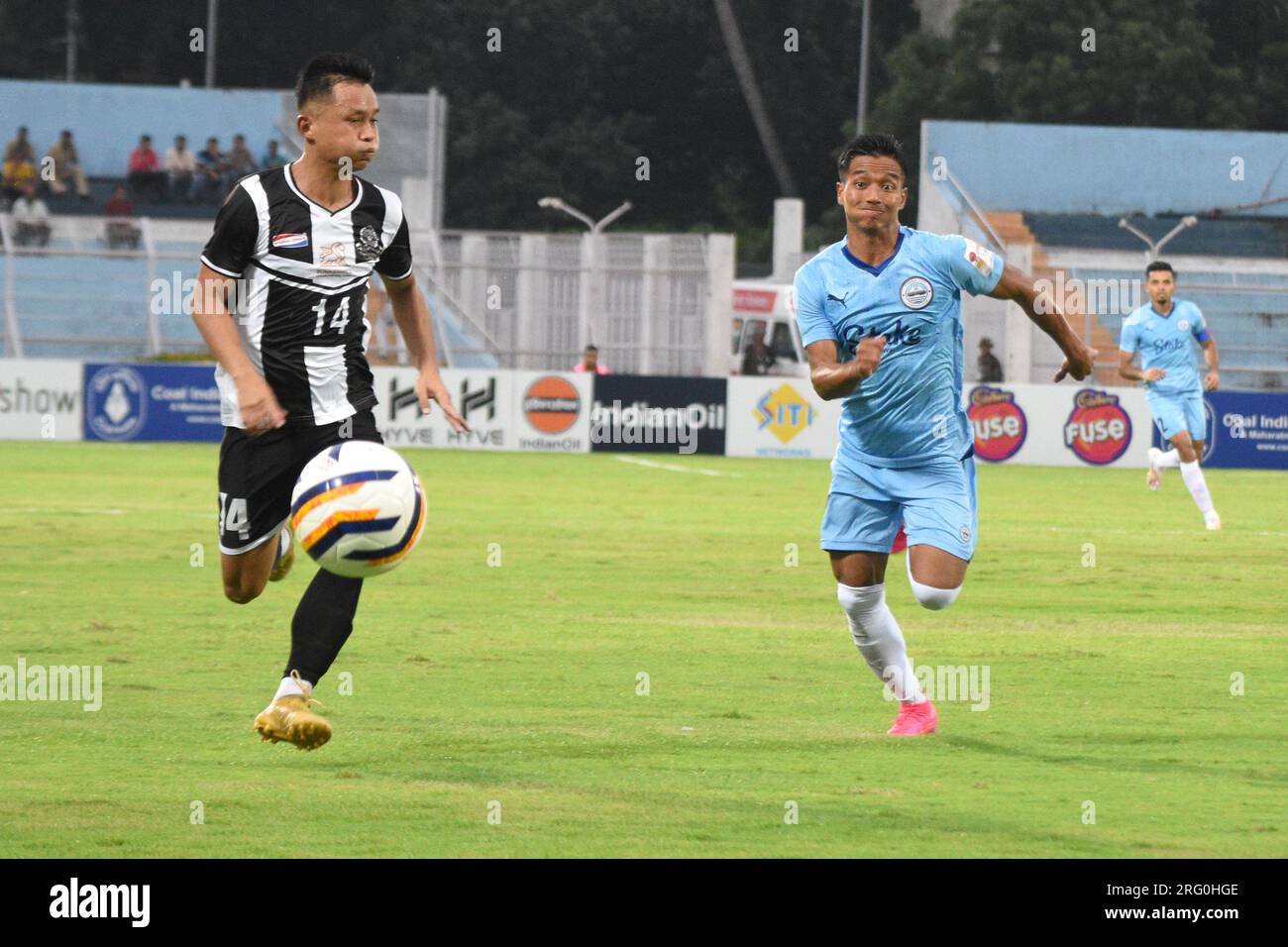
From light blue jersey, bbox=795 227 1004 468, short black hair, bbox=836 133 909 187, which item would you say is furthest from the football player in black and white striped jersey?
short black hair, bbox=836 133 909 187

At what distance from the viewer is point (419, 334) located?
827 centimetres

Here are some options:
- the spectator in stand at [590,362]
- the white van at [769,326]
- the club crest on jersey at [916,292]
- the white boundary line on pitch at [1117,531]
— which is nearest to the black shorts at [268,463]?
the club crest on jersey at [916,292]

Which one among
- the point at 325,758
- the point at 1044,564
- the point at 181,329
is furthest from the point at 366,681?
the point at 181,329

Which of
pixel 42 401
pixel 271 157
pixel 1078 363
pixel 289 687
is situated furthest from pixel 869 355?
pixel 271 157

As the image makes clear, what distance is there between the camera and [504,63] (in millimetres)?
63625

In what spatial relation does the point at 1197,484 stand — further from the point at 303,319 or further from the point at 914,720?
the point at 303,319

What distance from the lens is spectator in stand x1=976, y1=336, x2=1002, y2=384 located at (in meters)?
33.9

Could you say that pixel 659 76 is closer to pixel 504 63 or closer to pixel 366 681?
pixel 504 63

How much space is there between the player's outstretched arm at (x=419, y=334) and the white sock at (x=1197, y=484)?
40.5 ft

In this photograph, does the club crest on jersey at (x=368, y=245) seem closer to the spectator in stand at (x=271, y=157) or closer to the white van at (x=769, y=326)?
the white van at (x=769, y=326)

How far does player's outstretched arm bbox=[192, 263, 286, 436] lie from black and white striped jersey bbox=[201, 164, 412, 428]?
0.28ft

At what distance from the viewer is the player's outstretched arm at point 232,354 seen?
23.9 feet

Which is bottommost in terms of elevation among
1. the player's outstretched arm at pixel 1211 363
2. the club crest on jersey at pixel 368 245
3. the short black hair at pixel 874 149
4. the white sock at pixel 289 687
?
the white sock at pixel 289 687

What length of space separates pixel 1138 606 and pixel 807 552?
399 cm
